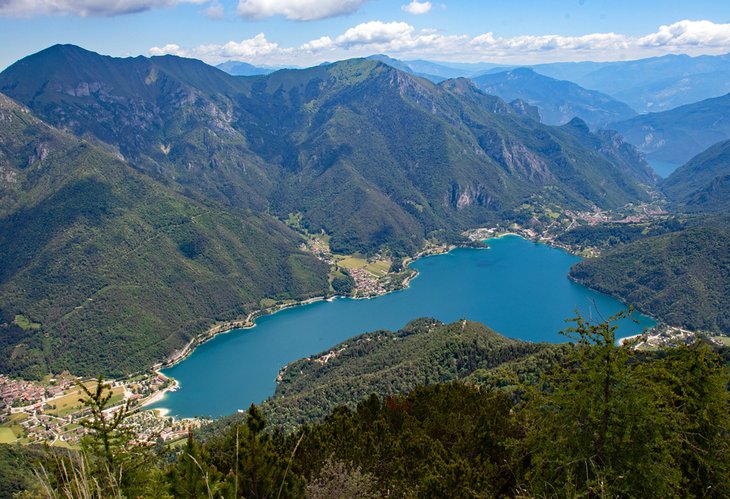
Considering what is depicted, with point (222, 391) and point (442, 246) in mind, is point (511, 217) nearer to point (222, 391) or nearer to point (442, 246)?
point (442, 246)

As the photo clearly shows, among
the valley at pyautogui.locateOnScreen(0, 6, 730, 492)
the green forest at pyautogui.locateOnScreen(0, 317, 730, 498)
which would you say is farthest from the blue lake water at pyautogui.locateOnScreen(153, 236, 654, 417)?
the green forest at pyautogui.locateOnScreen(0, 317, 730, 498)

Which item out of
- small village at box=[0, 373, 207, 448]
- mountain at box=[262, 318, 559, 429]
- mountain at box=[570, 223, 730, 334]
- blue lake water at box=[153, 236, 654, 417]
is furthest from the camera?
mountain at box=[570, 223, 730, 334]

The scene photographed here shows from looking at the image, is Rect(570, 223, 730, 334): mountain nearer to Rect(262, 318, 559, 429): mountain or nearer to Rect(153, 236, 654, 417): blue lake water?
Rect(153, 236, 654, 417): blue lake water

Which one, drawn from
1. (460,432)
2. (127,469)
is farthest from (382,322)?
(127,469)

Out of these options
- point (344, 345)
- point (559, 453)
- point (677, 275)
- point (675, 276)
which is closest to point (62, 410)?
point (344, 345)

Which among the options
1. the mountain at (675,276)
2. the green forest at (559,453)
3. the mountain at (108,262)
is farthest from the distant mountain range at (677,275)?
the green forest at (559,453)

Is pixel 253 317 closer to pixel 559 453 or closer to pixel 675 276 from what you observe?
pixel 675 276
